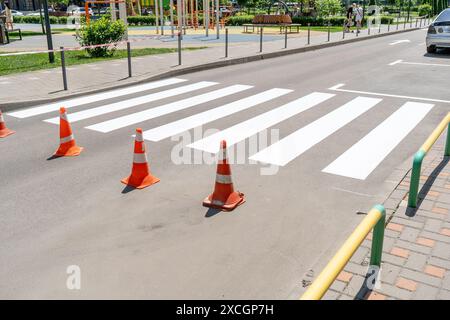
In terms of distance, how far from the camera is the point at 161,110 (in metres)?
9.62

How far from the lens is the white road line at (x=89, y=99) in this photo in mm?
9516

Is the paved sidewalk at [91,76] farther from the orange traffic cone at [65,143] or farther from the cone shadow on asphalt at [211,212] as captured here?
the cone shadow on asphalt at [211,212]

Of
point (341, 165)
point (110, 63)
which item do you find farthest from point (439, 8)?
point (341, 165)

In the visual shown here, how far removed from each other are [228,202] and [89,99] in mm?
6821

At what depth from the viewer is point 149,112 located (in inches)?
372

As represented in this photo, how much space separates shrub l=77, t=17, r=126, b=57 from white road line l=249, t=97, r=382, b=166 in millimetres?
9766

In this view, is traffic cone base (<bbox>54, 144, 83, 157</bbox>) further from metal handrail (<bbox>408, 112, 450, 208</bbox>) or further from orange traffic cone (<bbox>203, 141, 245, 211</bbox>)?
metal handrail (<bbox>408, 112, 450, 208</bbox>)

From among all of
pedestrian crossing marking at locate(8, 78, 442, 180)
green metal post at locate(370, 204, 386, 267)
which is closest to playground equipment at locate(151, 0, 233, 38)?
pedestrian crossing marking at locate(8, 78, 442, 180)

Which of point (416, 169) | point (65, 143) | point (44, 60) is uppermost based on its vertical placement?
point (44, 60)

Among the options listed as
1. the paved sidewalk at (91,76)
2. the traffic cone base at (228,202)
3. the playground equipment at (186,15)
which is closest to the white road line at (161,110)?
the paved sidewalk at (91,76)

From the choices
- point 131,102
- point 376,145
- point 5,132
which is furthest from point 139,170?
point 131,102

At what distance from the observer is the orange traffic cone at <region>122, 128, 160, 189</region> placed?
18.7 ft

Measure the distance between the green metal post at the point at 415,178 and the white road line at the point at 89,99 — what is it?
7.55 metres

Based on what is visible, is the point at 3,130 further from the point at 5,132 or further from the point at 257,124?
the point at 257,124
